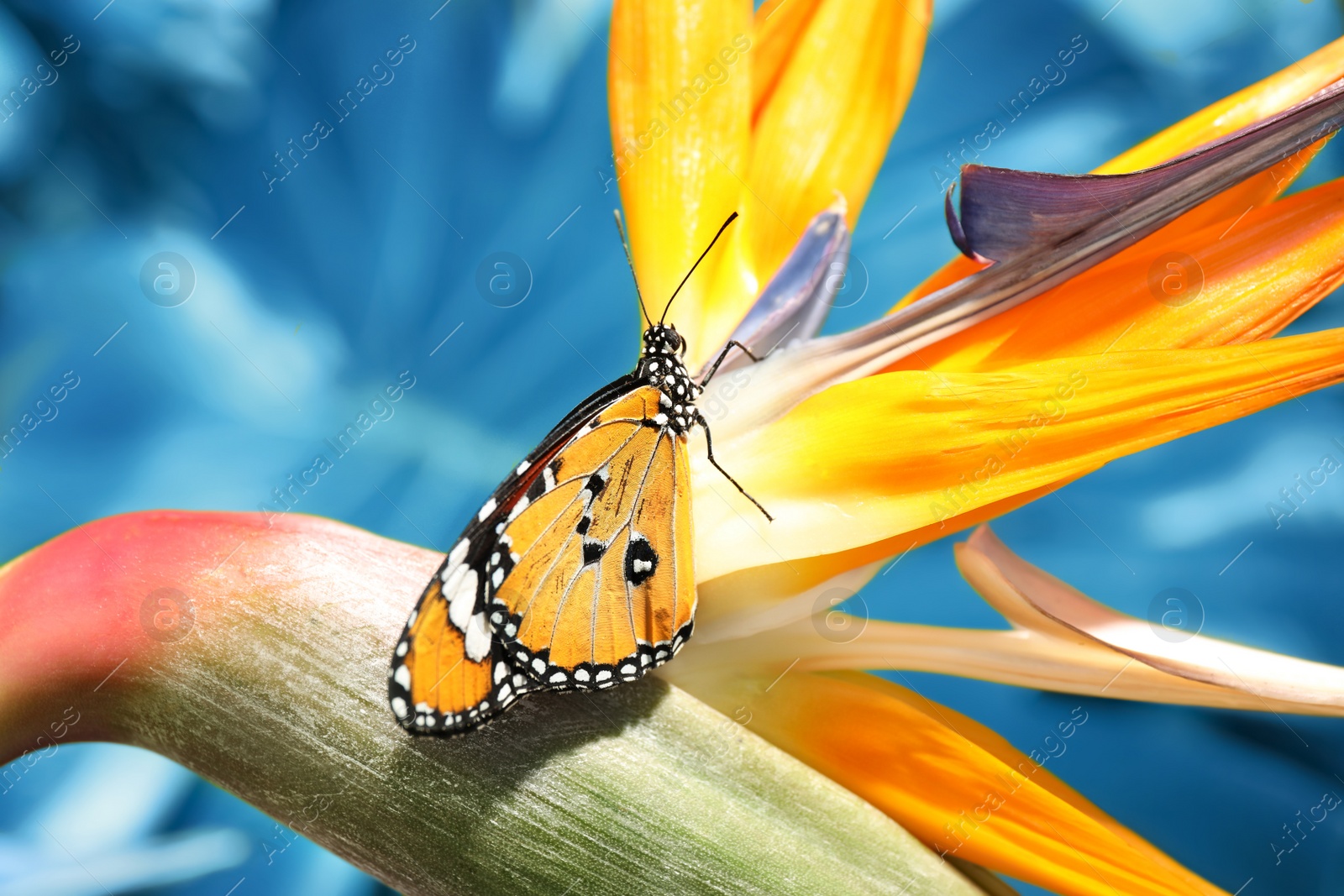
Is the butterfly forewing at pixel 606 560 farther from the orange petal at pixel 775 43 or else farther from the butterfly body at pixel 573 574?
the orange petal at pixel 775 43

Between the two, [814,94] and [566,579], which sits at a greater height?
[814,94]

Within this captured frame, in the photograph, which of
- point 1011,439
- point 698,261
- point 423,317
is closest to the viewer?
point 1011,439

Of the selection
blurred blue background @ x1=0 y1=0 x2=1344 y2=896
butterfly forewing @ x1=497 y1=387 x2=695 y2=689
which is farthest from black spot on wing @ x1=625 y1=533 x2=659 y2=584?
blurred blue background @ x1=0 y1=0 x2=1344 y2=896

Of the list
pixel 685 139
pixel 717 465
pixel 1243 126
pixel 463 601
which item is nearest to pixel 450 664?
pixel 463 601

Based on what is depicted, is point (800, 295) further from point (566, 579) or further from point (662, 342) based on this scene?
point (566, 579)

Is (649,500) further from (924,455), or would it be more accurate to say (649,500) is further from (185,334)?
(185,334)

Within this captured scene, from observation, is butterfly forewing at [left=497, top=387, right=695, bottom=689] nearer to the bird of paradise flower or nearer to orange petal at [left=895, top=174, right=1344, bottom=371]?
the bird of paradise flower

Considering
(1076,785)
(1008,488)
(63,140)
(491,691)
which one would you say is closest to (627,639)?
(491,691)
